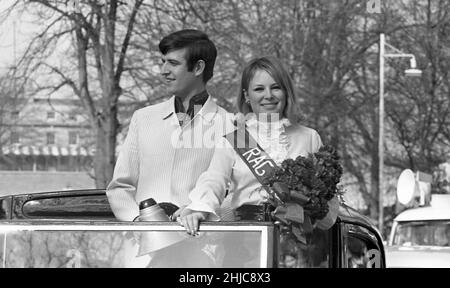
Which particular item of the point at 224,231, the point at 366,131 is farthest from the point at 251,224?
the point at 366,131

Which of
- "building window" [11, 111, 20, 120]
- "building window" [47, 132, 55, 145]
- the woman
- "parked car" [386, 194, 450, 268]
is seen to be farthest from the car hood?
"building window" [47, 132, 55, 145]

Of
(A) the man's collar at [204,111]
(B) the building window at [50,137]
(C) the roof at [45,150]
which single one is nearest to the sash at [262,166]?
(A) the man's collar at [204,111]

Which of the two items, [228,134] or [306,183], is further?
[228,134]

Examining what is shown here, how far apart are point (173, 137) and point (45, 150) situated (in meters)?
37.0

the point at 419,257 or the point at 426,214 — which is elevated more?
the point at 426,214

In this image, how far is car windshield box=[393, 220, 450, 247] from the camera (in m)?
12.1

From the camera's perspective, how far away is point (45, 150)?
40.4 meters

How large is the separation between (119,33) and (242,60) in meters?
4.85

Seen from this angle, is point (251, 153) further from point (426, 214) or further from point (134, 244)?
point (426, 214)

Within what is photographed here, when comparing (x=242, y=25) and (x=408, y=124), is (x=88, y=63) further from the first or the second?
(x=408, y=124)

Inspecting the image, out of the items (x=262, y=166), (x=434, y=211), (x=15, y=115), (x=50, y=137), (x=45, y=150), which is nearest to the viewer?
(x=262, y=166)

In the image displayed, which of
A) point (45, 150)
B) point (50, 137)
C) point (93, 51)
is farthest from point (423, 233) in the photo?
point (45, 150)

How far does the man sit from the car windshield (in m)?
8.31

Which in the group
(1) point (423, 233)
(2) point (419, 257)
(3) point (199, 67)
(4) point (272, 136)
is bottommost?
(2) point (419, 257)
